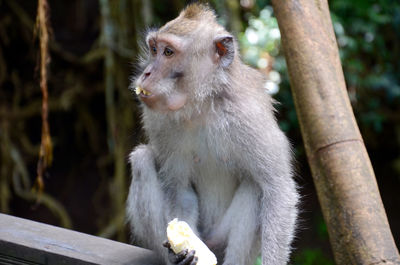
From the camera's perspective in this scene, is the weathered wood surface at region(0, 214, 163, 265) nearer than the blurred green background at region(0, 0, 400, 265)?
Yes

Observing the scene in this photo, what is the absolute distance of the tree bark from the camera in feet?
9.62

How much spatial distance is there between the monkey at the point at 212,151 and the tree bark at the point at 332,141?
0.31m

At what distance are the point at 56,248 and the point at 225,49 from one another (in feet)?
4.55

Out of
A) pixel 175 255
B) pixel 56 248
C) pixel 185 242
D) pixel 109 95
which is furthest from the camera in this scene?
pixel 109 95

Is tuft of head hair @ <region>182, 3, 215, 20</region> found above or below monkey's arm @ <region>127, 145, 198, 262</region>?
above

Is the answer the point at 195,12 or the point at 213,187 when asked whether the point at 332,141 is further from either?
the point at 195,12

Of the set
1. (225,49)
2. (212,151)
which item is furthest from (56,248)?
(225,49)

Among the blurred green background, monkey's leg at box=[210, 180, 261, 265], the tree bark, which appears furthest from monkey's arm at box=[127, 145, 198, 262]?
the blurred green background

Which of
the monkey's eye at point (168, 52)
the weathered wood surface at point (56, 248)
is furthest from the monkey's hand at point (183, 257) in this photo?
the monkey's eye at point (168, 52)

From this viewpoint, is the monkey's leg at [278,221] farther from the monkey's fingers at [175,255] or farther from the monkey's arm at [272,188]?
the monkey's fingers at [175,255]

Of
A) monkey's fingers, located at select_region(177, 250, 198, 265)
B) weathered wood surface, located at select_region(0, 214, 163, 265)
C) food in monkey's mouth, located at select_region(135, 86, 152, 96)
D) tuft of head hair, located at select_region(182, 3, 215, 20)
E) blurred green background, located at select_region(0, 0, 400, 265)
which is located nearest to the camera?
weathered wood surface, located at select_region(0, 214, 163, 265)

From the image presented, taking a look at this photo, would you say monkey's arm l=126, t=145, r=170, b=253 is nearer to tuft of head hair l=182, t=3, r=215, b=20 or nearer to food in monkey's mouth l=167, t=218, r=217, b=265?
food in monkey's mouth l=167, t=218, r=217, b=265

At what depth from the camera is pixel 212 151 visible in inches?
139

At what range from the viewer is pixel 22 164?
7.00 metres
